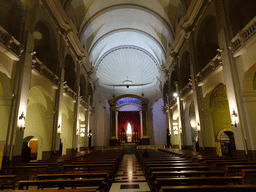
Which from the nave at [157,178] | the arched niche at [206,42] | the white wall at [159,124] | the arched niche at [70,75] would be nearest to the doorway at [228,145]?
the arched niche at [206,42]

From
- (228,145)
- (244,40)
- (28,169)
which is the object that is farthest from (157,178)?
(228,145)

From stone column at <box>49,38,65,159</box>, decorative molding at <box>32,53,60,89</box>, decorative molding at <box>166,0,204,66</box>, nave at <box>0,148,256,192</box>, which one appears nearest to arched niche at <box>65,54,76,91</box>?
stone column at <box>49,38,65,159</box>

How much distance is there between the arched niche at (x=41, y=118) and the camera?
34.4 ft

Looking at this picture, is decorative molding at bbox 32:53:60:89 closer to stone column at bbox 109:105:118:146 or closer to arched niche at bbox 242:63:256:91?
arched niche at bbox 242:63:256:91

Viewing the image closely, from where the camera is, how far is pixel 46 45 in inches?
484

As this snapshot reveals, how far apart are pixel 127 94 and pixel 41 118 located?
572 inches

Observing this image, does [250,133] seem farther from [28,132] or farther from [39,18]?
[28,132]

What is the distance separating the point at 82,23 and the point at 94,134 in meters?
13.9

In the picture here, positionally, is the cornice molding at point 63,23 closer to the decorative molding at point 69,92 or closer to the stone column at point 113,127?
the decorative molding at point 69,92

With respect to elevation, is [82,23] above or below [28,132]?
above

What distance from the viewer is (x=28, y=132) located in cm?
1173

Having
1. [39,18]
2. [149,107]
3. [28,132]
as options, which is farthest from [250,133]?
[149,107]

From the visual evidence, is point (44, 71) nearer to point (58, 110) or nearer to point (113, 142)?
point (58, 110)

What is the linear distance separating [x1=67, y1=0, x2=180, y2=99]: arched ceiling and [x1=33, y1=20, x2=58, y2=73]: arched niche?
5032mm
